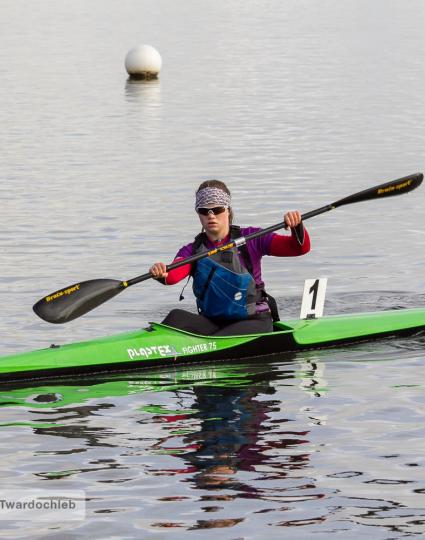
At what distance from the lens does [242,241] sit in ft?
41.0

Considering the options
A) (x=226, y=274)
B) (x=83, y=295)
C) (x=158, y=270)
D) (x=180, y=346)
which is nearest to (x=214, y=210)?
(x=226, y=274)

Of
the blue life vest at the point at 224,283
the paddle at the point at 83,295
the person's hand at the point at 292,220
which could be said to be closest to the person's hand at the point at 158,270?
the paddle at the point at 83,295

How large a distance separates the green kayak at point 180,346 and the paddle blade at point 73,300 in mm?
287

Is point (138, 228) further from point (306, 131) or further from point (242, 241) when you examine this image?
point (306, 131)

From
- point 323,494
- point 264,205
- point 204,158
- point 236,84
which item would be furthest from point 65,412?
point 236,84

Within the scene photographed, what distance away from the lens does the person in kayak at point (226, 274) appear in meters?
12.4

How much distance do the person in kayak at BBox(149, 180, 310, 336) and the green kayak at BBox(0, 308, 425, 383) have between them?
0.13 meters

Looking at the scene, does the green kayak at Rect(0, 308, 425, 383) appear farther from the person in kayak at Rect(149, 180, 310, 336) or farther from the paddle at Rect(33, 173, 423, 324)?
the paddle at Rect(33, 173, 423, 324)

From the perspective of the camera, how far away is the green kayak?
1204 cm

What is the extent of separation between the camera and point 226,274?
12508 mm

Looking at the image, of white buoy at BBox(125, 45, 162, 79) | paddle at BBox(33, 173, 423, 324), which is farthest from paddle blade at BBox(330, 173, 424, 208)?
white buoy at BBox(125, 45, 162, 79)

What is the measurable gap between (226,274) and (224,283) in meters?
0.08

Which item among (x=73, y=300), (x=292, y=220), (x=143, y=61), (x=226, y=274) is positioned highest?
(x=143, y=61)

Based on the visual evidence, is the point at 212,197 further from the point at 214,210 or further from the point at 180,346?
the point at 180,346
